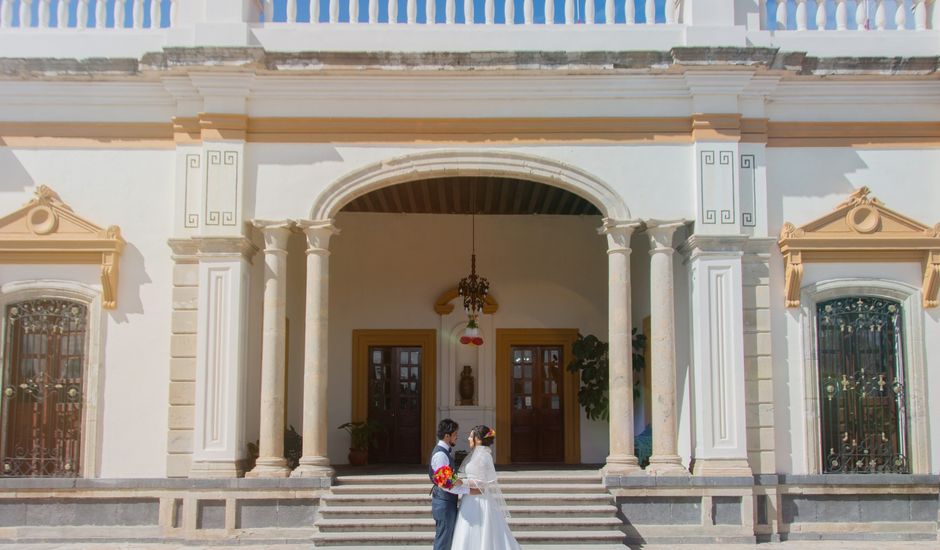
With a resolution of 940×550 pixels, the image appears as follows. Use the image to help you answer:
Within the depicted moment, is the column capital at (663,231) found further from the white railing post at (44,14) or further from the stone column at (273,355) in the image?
the white railing post at (44,14)

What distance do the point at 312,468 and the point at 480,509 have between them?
3.03 metres

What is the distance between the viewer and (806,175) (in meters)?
11.8

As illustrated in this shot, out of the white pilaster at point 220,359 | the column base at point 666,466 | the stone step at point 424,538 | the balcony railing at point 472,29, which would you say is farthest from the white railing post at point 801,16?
the white pilaster at point 220,359

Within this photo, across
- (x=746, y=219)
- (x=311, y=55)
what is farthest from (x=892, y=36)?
(x=311, y=55)

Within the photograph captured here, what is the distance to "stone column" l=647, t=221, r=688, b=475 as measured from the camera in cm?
1133

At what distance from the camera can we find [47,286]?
1159 cm

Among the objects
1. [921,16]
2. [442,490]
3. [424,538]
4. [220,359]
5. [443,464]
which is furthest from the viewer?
[921,16]

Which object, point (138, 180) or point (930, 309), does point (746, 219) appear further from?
point (138, 180)

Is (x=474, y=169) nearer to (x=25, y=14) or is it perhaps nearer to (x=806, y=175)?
(x=806, y=175)

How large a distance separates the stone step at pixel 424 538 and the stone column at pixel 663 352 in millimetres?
1033

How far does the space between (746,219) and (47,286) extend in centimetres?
749

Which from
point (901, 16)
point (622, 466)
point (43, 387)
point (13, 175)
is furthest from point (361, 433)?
point (901, 16)

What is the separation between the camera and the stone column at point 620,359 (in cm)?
1138

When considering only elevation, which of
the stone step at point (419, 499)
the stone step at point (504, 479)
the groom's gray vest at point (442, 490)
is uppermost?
the groom's gray vest at point (442, 490)
